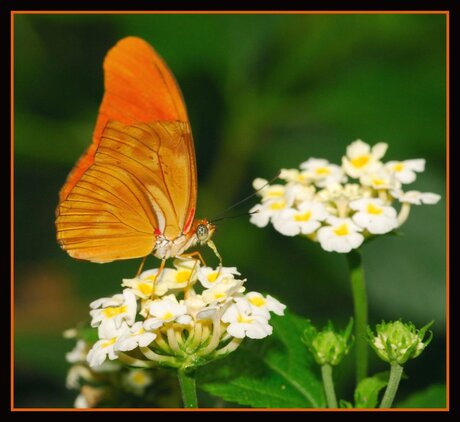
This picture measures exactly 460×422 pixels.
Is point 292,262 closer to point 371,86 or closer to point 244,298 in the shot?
point 371,86

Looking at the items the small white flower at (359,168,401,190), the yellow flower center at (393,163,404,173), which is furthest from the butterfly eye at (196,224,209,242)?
the yellow flower center at (393,163,404,173)

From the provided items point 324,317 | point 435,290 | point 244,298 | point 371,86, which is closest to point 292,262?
point 324,317

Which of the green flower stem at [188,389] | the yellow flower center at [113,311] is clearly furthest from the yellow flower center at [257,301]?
the yellow flower center at [113,311]

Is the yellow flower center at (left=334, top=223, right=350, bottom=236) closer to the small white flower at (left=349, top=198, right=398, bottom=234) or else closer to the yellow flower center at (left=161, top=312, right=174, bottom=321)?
the small white flower at (left=349, top=198, right=398, bottom=234)

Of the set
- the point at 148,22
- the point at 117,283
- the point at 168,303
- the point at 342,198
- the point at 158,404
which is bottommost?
the point at 117,283

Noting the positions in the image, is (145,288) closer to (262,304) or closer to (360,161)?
(262,304)

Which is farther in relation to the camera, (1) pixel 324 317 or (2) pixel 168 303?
(1) pixel 324 317

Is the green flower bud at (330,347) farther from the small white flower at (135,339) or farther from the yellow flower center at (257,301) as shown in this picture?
the small white flower at (135,339)
